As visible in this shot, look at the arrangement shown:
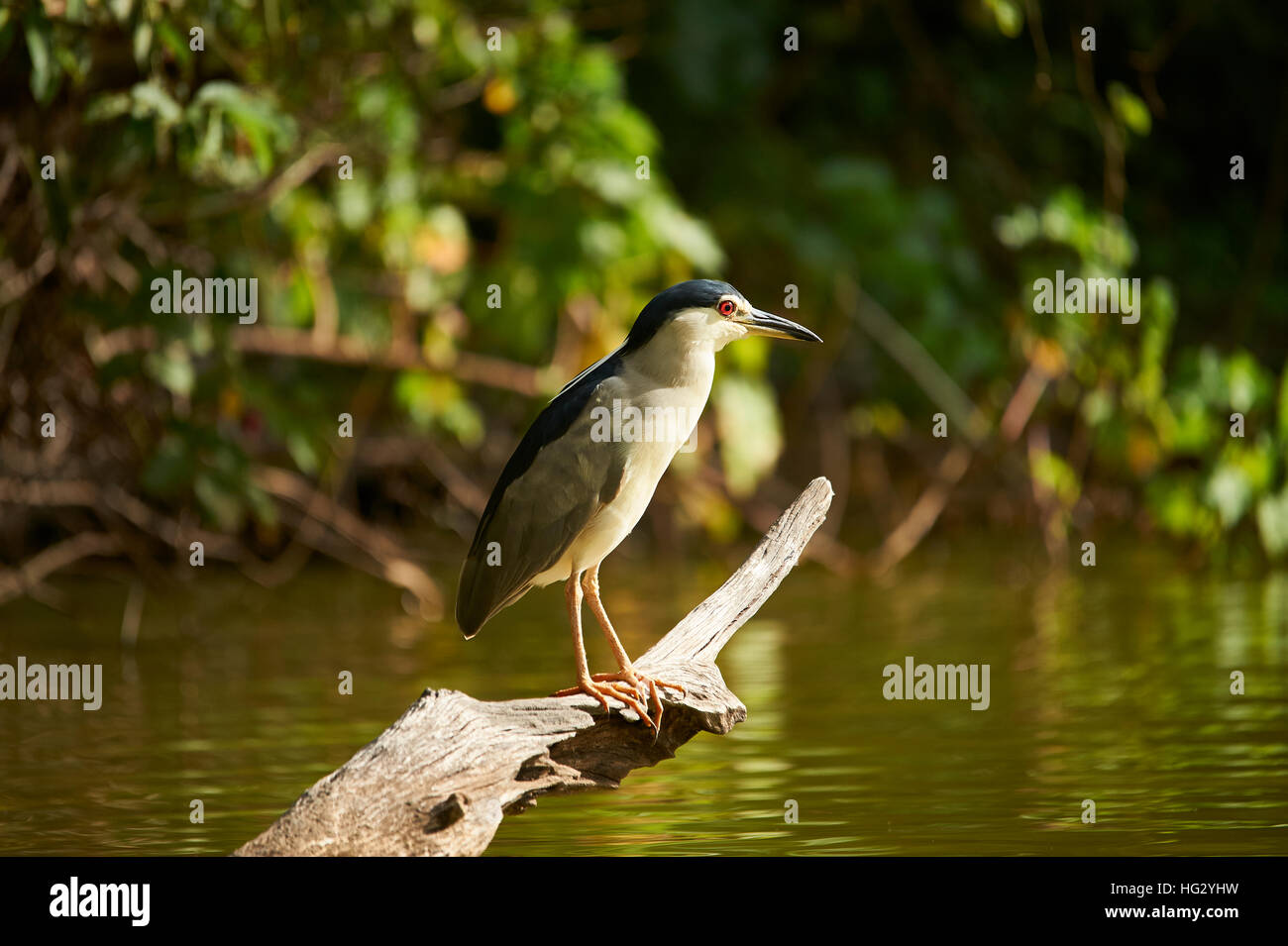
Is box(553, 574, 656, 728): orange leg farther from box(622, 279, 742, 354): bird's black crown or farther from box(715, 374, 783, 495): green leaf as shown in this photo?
box(715, 374, 783, 495): green leaf

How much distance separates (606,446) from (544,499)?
23 cm

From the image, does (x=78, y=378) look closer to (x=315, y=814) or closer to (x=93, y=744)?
(x=93, y=744)

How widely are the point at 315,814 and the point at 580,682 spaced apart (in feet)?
2.66

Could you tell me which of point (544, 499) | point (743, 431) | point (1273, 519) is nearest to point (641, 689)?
point (544, 499)

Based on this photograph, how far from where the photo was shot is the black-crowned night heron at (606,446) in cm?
432

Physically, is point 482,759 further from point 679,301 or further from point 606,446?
point 679,301

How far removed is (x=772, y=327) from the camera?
174 inches

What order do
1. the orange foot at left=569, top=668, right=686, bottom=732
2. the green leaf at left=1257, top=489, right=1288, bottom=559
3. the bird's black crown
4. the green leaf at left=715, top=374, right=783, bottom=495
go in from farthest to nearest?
the green leaf at left=715, top=374, right=783, bottom=495 → the green leaf at left=1257, top=489, right=1288, bottom=559 → the bird's black crown → the orange foot at left=569, top=668, right=686, bottom=732

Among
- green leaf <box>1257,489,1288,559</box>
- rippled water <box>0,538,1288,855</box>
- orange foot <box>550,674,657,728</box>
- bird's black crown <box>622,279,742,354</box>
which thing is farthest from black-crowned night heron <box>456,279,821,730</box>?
green leaf <box>1257,489,1288,559</box>

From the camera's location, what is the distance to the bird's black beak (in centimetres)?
438

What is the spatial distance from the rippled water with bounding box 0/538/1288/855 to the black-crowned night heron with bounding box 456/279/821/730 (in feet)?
2.64

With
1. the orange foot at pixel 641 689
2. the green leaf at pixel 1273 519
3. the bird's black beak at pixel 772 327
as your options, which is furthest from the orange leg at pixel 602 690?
the green leaf at pixel 1273 519

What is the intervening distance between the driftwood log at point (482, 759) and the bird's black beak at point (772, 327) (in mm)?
605
